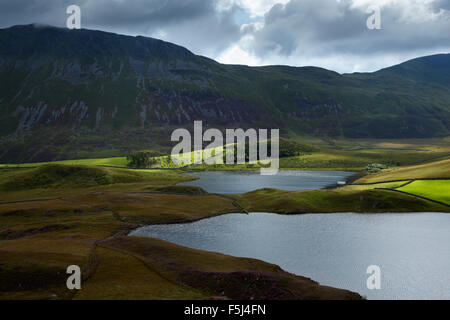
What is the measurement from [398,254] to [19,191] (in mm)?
152296

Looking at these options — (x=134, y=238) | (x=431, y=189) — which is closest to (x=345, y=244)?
(x=134, y=238)

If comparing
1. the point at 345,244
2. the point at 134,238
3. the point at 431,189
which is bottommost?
the point at 345,244

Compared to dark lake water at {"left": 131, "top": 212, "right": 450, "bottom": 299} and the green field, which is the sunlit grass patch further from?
dark lake water at {"left": 131, "top": 212, "right": 450, "bottom": 299}

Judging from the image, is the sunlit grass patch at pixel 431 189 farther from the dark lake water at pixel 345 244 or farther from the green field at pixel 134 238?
the dark lake water at pixel 345 244

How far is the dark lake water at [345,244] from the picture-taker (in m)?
56.0

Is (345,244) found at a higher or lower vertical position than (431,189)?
lower

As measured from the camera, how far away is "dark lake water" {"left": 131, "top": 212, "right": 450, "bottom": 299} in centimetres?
5597

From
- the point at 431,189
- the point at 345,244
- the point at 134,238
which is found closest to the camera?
the point at 134,238

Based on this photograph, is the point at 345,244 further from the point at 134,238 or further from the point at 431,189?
the point at 431,189

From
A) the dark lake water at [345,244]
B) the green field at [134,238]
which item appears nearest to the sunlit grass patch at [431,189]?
the green field at [134,238]

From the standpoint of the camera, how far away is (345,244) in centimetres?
7619

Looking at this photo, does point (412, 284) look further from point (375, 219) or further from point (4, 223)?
point (4, 223)
